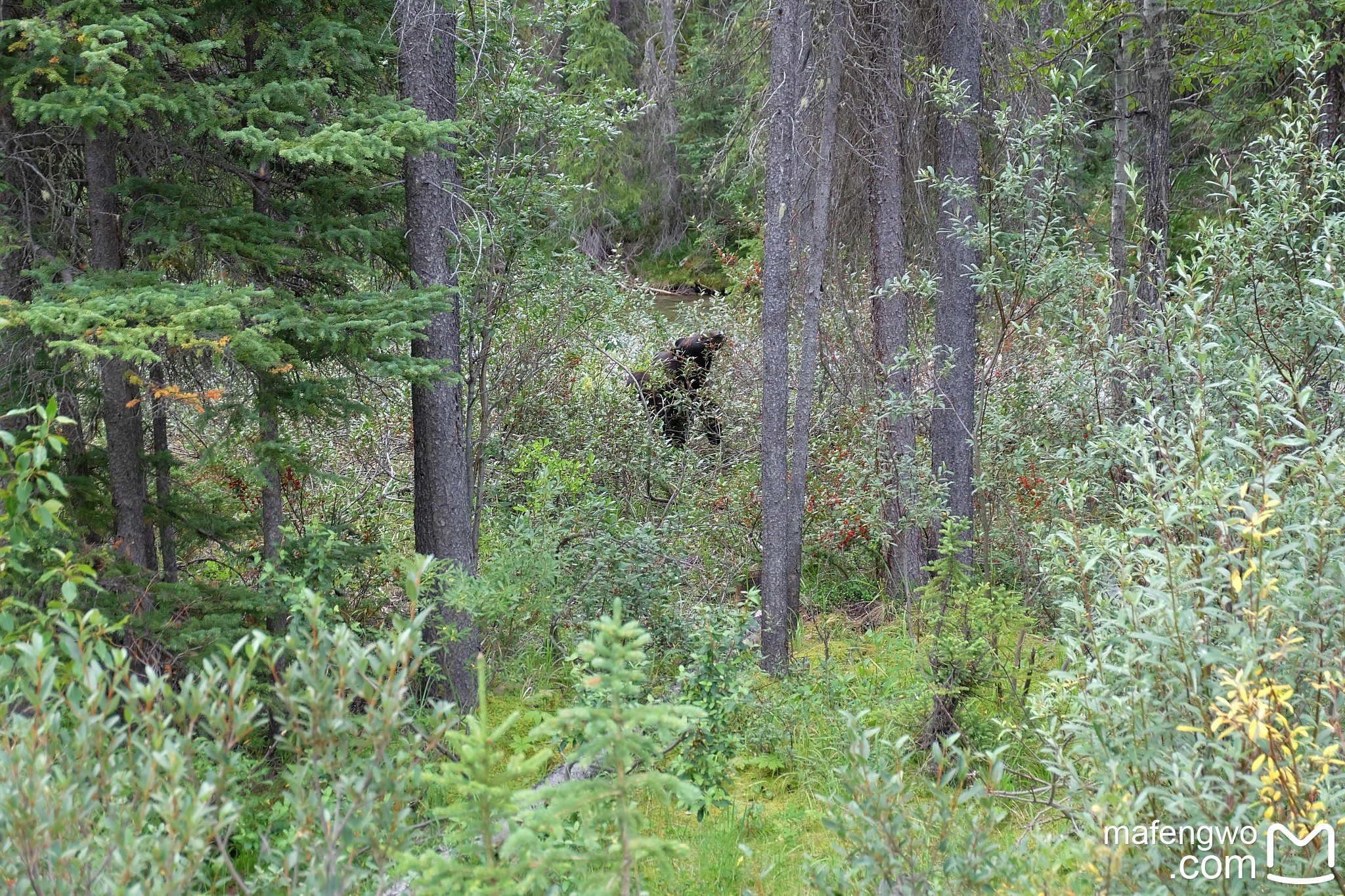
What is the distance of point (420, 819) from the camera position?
18.0ft

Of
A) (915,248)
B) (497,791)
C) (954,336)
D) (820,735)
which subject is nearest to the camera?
(497,791)

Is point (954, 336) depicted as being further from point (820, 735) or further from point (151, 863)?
point (151, 863)

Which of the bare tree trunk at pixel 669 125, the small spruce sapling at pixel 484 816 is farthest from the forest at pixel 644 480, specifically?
the bare tree trunk at pixel 669 125

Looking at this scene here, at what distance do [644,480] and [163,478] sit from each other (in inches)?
227

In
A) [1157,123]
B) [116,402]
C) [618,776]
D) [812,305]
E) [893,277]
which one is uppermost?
[1157,123]

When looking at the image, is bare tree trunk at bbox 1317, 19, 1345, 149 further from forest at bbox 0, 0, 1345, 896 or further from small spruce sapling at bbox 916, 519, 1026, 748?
small spruce sapling at bbox 916, 519, 1026, 748

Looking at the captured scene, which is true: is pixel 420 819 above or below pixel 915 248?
below

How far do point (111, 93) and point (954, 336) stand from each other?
6.06 meters

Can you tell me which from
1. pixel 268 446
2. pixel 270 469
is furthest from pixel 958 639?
pixel 270 469

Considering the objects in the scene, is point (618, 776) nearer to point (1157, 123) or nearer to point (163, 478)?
point (163, 478)

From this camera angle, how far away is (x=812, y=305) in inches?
346

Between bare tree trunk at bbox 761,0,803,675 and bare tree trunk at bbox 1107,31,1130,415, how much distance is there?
7.98ft

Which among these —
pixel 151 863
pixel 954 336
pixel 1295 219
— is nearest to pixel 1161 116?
pixel 954 336

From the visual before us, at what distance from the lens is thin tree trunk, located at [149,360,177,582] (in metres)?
6.18
